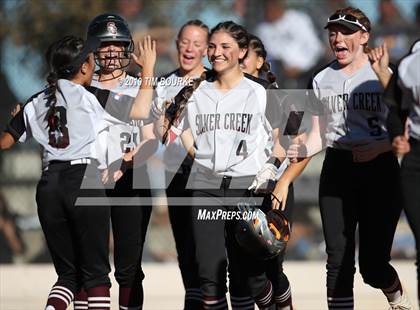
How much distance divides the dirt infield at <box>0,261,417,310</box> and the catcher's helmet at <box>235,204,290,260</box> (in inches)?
90.1

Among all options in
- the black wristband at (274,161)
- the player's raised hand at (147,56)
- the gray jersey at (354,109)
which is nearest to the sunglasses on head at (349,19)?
the gray jersey at (354,109)

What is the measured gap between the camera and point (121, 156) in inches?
A: 274

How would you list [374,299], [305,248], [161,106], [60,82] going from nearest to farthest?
1. [60,82]
2. [161,106]
3. [374,299]
4. [305,248]

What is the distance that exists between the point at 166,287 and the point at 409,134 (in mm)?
4903

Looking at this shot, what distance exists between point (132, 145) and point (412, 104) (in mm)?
2189

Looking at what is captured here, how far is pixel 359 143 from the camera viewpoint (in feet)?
21.4

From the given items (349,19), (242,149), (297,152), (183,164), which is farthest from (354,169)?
(183,164)

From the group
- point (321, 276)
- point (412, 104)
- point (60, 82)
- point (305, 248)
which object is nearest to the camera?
point (412, 104)

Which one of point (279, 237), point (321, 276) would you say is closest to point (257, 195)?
point (279, 237)

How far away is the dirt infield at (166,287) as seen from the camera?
29.2 ft

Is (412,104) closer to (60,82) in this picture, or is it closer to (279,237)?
(279,237)

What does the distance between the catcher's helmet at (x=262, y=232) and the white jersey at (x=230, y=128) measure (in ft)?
0.96

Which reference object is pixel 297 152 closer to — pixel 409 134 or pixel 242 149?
pixel 242 149

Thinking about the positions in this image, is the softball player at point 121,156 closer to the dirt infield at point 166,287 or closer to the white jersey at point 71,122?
the white jersey at point 71,122
